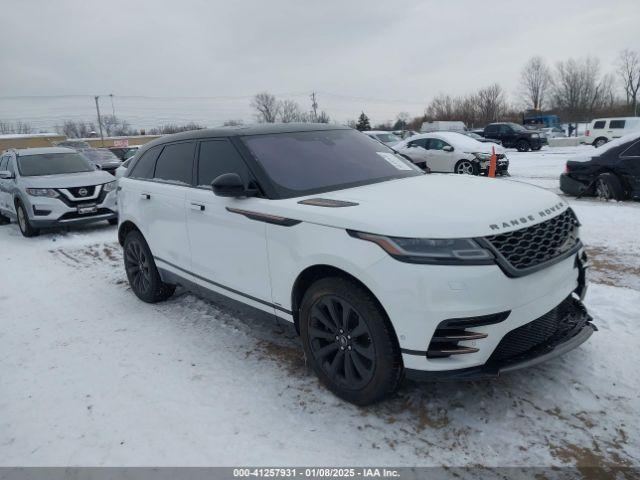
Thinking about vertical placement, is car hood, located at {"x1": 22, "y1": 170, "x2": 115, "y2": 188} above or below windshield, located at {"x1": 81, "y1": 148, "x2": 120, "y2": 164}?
below

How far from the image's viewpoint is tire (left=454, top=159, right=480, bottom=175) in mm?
14859

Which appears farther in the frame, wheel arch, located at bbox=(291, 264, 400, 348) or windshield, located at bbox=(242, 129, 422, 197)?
windshield, located at bbox=(242, 129, 422, 197)

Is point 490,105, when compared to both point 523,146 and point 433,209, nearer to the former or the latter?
point 523,146

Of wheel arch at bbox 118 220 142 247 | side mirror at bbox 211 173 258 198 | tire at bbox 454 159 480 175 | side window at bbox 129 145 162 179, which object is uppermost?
side window at bbox 129 145 162 179

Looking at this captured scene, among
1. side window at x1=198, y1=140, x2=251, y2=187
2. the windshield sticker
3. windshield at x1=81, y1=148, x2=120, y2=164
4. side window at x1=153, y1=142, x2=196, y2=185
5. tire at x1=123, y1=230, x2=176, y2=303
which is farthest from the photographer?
windshield at x1=81, y1=148, x2=120, y2=164

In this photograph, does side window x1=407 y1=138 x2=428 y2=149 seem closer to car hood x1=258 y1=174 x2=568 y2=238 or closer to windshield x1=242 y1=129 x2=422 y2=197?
windshield x1=242 y1=129 x2=422 y2=197

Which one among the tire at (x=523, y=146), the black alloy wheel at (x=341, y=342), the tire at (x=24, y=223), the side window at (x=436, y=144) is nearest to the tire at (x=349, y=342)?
the black alloy wheel at (x=341, y=342)

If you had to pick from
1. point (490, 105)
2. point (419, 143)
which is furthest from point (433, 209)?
point (490, 105)

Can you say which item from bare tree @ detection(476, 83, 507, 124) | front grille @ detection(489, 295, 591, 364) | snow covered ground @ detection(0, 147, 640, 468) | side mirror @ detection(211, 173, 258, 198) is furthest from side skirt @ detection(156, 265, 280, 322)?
bare tree @ detection(476, 83, 507, 124)

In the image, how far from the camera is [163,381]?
3555 millimetres

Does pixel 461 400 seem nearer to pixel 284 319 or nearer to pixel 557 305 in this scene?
pixel 557 305

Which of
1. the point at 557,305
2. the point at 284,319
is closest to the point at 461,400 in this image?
the point at 557,305

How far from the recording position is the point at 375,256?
2.71 m

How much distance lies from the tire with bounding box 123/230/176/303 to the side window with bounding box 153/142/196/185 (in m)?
0.81
